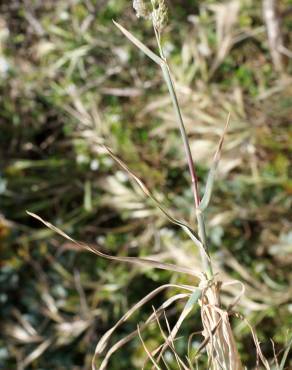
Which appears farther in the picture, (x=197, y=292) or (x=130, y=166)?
(x=130, y=166)

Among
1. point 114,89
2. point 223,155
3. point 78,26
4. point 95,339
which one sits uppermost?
point 78,26

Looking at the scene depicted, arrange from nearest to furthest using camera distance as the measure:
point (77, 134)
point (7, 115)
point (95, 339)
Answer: point (95, 339) < point (77, 134) < point (7, 115)

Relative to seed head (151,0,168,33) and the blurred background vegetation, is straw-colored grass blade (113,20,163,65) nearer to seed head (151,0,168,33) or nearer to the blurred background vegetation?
seed head (151,0,168,33)

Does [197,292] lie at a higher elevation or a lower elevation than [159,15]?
lower

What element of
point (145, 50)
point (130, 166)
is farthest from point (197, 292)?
point (130, 166)

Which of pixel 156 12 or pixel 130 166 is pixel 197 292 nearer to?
pixel 156 12

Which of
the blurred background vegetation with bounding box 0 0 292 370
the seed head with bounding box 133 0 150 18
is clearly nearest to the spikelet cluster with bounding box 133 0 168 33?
the seed head with bounding box 133 0 150 18

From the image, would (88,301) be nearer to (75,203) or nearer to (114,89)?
(75,203)

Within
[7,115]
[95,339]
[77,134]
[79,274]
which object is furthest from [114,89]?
[95,339]
